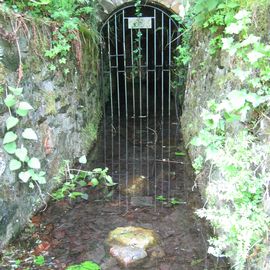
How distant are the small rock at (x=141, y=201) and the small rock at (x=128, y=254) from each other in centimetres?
78

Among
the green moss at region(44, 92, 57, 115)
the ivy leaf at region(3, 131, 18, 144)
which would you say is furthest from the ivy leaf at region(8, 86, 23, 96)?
the green moss at region(44, 92, 57, 115)

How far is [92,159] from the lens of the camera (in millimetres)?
4754

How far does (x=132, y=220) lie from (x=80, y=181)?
953 millimetres

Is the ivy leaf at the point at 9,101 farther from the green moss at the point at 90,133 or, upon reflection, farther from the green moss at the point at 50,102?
the green moss at the point at 90,133

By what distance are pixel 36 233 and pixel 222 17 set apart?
93.5 inches

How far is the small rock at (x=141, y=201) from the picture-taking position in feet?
11.7

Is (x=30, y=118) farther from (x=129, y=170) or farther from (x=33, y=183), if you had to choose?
(x=129, y=170)

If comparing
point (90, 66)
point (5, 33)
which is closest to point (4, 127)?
point (5, 33)

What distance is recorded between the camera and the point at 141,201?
3.64m

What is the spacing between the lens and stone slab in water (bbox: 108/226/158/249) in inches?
113

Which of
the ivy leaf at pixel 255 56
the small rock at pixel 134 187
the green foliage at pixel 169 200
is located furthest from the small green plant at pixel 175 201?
the ivy leaf at pixel 255 56

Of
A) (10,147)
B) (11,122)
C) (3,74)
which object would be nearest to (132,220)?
(10,147)

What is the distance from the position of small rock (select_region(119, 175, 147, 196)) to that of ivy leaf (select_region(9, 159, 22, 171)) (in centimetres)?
128

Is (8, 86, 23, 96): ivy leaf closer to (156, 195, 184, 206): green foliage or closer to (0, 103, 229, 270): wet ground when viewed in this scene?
(0, 103, 229, 270): wet ground
